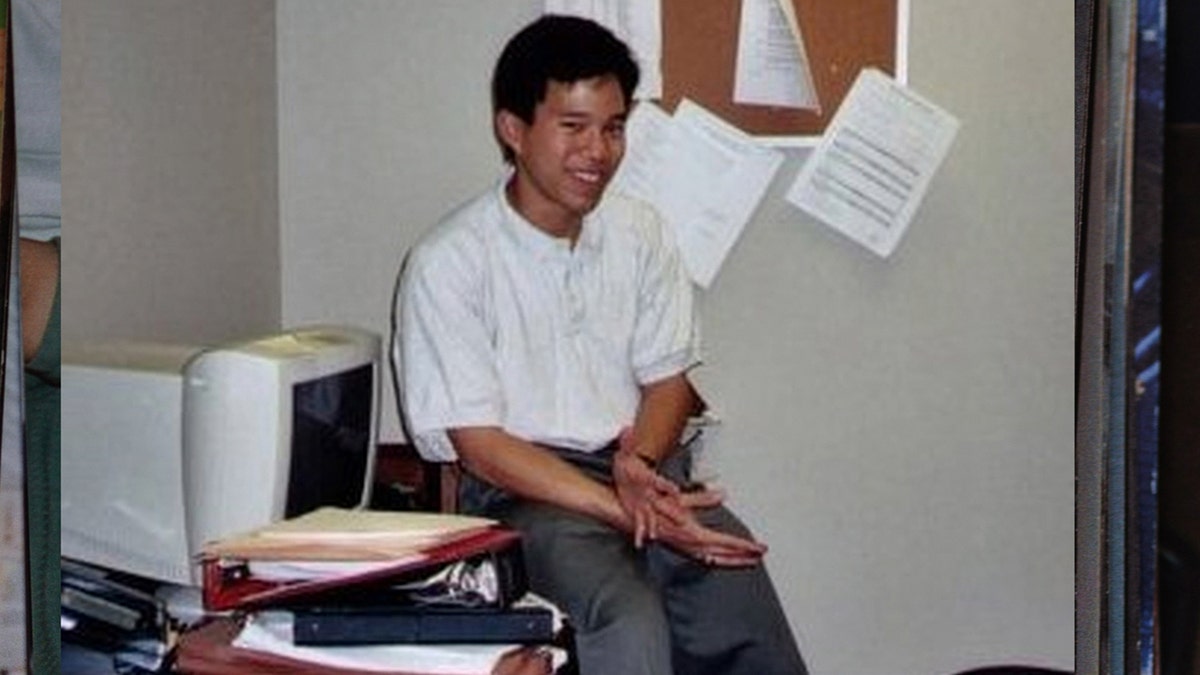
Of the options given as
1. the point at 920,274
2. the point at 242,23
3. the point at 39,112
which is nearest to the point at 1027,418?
the point at 920,274

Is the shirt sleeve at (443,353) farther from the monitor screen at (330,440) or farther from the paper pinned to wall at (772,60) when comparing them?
the paper pinned to wall at (772,60)

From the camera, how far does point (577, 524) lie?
1.88 metres

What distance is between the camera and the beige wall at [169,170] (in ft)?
5.93

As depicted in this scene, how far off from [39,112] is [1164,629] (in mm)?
730

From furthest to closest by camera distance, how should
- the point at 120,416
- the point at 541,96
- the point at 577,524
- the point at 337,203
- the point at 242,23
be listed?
the point at 337,203 < the point at 242,23 < the point at 541,96 < the point at 577,524 < the point at 120,416

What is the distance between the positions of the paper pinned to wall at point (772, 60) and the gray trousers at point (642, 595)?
70 cm

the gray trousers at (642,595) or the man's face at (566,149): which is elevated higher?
the man's face at (566,149)

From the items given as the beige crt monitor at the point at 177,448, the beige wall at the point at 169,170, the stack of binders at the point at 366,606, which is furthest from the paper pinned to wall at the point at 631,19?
the stack of binders at the point at 366,606

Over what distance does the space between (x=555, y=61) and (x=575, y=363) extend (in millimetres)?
449

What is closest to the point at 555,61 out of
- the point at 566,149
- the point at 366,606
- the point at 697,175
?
the point at 566,149

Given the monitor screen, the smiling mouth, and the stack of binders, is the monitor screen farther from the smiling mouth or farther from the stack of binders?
the smiling mouth

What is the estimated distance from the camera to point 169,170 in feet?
6.81

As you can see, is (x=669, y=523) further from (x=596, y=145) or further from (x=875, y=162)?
(x=875, y=162)

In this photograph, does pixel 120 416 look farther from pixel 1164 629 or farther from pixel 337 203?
pixel 1164 629
